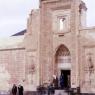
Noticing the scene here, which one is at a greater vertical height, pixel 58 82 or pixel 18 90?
pixel 58 82

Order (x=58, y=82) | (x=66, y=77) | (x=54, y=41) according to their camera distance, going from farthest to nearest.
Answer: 1. (x=66, y=77)
2. (x=54, y=41)
3. (x=58, y=82)

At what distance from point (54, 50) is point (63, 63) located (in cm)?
119

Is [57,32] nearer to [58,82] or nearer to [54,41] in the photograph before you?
[54,41]

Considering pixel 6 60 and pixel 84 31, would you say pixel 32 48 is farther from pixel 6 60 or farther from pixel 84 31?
pixel 84 31

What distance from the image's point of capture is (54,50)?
28.4 m

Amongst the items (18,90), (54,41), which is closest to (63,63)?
(54,41)

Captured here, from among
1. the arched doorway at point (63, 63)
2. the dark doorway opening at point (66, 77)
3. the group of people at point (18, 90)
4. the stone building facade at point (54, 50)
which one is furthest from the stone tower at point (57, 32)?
the group of people at point (18, 90)

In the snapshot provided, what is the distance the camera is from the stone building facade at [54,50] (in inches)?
1056

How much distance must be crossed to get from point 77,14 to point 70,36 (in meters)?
1.69

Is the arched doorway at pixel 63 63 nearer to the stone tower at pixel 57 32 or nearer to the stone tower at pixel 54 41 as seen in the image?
the stone tower at pixel 54 41

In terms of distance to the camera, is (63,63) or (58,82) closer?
(58,82)

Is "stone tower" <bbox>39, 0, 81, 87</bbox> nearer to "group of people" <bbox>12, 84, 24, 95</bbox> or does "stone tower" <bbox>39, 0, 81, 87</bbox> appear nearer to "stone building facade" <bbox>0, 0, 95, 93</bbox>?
"stone building facade" <bbox>0, 0, 95, 93</bbox>

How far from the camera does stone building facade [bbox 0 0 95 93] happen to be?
26.8 meters

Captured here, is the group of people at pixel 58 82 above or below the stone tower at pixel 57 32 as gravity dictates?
below
